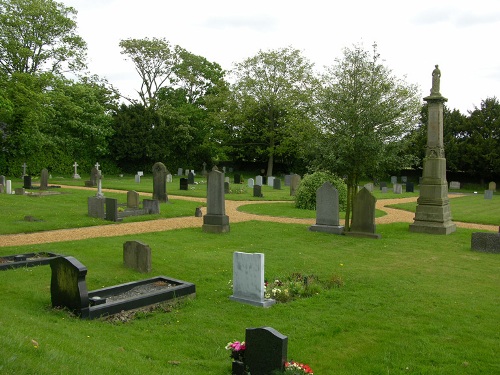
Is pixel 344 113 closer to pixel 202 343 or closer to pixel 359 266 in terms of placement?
pixel 359 266

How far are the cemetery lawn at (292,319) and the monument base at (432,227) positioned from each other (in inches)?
147

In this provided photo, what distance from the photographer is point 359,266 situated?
1123cm

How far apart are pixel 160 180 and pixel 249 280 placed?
15837 mm

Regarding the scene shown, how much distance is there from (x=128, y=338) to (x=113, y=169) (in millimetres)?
45675

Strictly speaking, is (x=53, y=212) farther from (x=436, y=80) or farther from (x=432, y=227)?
(x=436, y=80)

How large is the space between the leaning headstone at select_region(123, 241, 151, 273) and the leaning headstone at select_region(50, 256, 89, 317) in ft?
8.57

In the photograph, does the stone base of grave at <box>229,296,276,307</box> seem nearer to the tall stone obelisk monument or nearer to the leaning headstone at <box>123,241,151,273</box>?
the leaning headstone at <box>123,241,151,273</box>

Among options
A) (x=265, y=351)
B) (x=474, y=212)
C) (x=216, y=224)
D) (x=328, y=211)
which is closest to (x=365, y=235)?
(x=328, y=211)

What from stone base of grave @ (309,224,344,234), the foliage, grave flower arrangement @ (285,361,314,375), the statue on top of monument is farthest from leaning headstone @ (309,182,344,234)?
grave flower arrangement @ (285,361,314,375)

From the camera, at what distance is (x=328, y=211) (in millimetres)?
16344

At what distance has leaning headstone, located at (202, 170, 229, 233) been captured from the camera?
15719mm

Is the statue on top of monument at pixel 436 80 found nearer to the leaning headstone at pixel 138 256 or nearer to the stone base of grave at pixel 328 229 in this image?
the stone base of grave at pixel 328 229

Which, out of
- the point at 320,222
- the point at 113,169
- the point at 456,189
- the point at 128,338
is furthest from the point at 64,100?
the point at 128,338

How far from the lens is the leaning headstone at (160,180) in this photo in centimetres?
2312
